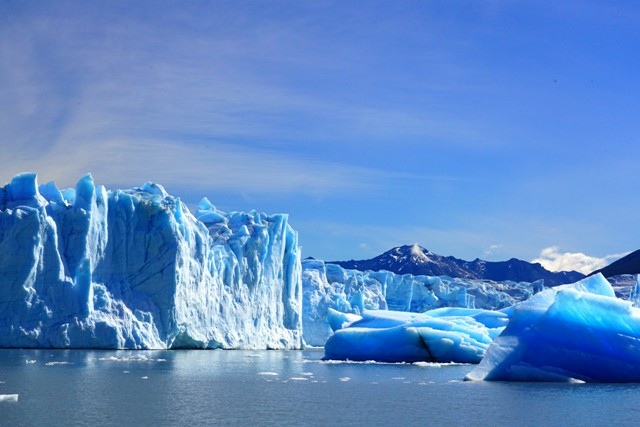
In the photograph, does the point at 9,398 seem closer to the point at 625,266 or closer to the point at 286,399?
the point at 286,399

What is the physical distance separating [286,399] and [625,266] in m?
178

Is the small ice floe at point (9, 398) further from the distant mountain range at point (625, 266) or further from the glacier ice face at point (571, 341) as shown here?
the distant mountain range at point (625, 266)

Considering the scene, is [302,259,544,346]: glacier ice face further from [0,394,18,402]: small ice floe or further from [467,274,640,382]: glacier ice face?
[0,394,18,402]: small ice floe

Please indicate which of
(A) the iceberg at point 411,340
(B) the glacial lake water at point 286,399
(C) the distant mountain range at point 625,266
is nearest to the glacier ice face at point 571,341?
(B) the glacial lake water at point 286,399

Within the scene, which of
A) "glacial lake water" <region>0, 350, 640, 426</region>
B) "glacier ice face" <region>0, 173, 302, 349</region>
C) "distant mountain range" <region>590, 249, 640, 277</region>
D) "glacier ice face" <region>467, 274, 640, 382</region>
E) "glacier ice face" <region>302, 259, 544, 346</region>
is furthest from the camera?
"distant mountain range" <region>590, 249, 640, 277</region>

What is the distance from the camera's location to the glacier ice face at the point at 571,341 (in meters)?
23.2

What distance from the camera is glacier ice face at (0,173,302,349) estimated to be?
4144 cm

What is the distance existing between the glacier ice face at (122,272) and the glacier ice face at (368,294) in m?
7.83

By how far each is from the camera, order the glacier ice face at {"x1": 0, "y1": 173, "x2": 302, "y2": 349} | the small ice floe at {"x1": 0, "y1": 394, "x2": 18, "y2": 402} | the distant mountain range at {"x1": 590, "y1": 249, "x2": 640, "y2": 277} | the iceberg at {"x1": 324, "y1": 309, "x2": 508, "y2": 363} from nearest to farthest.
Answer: the small ice floe at {"x1": 0, "y1": 394, "x2": 18, "y2": 402} → the iceberg at {"x1": 324, "y1": 309, "x2": 508, "y2": 363} → the glacier ice face at {"x1": 0, "y1": 173, "x2": 302, "y2": 349} → the distant mountain range at {"x1": 590, "y1": 249, "x2": 640, "y2": 277}

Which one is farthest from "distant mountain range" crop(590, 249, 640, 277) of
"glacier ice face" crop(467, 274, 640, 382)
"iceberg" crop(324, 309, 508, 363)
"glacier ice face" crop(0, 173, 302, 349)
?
"glacier ice face" crop(467, 274, 640, 382)

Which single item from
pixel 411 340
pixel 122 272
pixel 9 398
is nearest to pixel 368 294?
pixel 122 272

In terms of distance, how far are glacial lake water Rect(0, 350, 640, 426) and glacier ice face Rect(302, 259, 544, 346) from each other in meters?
33.0

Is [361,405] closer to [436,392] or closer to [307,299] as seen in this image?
[436,392]

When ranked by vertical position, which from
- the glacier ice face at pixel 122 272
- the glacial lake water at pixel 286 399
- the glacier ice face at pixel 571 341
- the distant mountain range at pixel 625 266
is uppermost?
the distant mountain range at pixel 625 266
